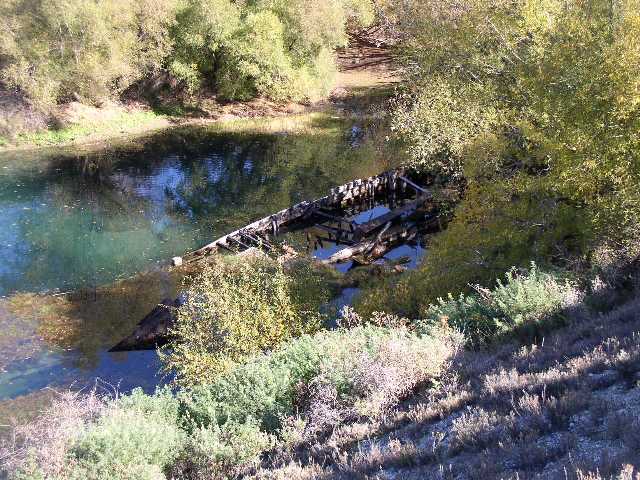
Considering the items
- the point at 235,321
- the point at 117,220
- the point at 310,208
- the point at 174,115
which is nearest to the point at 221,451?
the point at 235,321

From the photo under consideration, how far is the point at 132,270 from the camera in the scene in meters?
26.3

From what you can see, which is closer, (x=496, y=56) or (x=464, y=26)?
(x=496, y=56)

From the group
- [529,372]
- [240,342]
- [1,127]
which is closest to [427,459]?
[529,372]

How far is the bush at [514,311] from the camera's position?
40.6 ft

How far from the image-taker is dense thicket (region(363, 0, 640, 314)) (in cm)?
1670

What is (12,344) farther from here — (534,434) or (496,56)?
(496,56)

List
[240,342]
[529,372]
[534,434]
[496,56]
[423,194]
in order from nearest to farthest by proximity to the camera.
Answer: [534,434] → [529,372] → [240,342] → [496,56] → [423,194]

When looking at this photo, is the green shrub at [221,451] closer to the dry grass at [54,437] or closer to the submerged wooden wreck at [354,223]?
Result: the dry grass at [54,437]

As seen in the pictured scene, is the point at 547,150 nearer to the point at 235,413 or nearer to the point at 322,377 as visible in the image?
the point at 322,377

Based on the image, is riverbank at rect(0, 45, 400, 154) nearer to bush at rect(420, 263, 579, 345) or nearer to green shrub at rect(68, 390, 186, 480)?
bush at rect(420, 263, 579, 345)

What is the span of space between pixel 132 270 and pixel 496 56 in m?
18.9

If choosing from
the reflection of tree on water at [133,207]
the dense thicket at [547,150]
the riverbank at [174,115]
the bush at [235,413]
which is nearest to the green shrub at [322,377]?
the bush at [235,413]

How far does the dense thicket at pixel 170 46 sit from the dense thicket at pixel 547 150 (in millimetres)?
30043

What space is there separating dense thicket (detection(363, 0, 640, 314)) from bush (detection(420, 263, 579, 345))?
274cm
